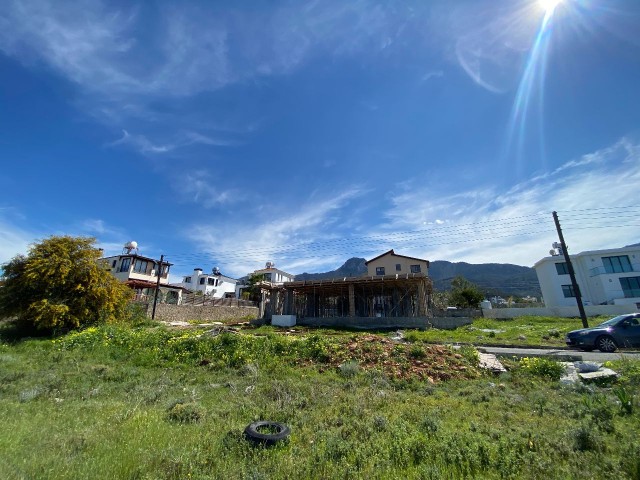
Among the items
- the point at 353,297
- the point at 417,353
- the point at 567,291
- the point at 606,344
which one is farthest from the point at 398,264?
A: the point at 417,353

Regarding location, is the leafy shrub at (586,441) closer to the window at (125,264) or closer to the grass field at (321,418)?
the grass field at (321,418)

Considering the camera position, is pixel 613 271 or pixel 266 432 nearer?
pixel 266 432

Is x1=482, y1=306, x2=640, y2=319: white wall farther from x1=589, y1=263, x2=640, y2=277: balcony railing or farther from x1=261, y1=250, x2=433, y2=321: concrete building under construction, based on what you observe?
Answer: x1=589, y1=263, x2=640, y2=277: balcony railing

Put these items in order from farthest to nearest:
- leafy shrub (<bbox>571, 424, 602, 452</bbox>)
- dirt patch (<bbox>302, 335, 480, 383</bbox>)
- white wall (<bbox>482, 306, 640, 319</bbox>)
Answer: white wall (<bbox>482, 306, 640, 319</bbox>) < dirt patch (<bbox>302, 335, 480, 383</bbox>) < leafy shrub (<bbox>571, 424, 602, 452</bbox>)

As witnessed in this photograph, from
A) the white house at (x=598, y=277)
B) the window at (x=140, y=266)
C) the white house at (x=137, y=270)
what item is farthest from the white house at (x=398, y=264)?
the window at (x=140, y=266)

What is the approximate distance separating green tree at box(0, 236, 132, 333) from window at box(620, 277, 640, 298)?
5433 centimetres

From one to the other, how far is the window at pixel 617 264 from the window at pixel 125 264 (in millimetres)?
67038

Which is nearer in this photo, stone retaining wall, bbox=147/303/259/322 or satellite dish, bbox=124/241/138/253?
stone retaining wall, bbox=147/303/259/322

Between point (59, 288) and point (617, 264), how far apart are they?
57.9m

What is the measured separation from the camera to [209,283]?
6594 centimetres

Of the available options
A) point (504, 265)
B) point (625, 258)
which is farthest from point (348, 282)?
point (504, 265)

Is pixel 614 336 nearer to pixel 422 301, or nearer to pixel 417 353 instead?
pixel 417 353

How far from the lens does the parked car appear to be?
13.5 m

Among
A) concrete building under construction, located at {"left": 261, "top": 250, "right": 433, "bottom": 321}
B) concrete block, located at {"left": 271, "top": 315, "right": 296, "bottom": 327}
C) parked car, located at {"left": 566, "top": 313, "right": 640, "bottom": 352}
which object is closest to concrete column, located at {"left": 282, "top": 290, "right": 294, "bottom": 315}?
concrete building under construction, located at {"left": 261, "top": 250, "right": 433, "bottom": 321}
